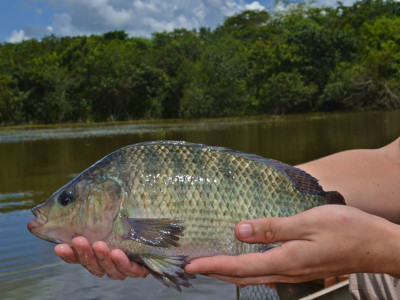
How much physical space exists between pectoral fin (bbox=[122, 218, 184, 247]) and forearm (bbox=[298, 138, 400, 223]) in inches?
39.0

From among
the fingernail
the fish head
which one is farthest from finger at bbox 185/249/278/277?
the fish head

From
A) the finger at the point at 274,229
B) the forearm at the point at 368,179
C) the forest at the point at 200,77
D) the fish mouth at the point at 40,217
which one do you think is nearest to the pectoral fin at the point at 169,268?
the finger at the point at 274,229

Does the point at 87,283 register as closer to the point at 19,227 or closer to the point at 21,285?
the point at 21,285

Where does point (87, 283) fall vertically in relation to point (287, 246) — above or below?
below

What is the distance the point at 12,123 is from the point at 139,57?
50.3ft

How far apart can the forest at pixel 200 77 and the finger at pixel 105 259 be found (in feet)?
151

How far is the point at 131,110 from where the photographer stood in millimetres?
56375

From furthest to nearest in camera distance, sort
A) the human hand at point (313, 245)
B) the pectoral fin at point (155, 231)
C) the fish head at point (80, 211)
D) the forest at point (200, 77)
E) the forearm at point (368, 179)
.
A: the forest at point (200, 77)
the forearm at point (368, 179)
the fish head at point (80, 211)
the pectoral fin at point (155, 231)
the human hand at point (313, 245)

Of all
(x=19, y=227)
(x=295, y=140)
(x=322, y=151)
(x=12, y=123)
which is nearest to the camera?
(x=19, y=227)

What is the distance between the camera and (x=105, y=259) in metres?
2.27

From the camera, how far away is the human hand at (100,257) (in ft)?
7.28

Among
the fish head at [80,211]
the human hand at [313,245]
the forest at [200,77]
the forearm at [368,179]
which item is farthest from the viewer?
the forest at [200,77]

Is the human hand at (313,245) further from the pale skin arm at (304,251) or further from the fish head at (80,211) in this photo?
the fish head at (80,211)

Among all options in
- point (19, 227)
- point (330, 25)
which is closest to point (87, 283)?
point (19, 227)
